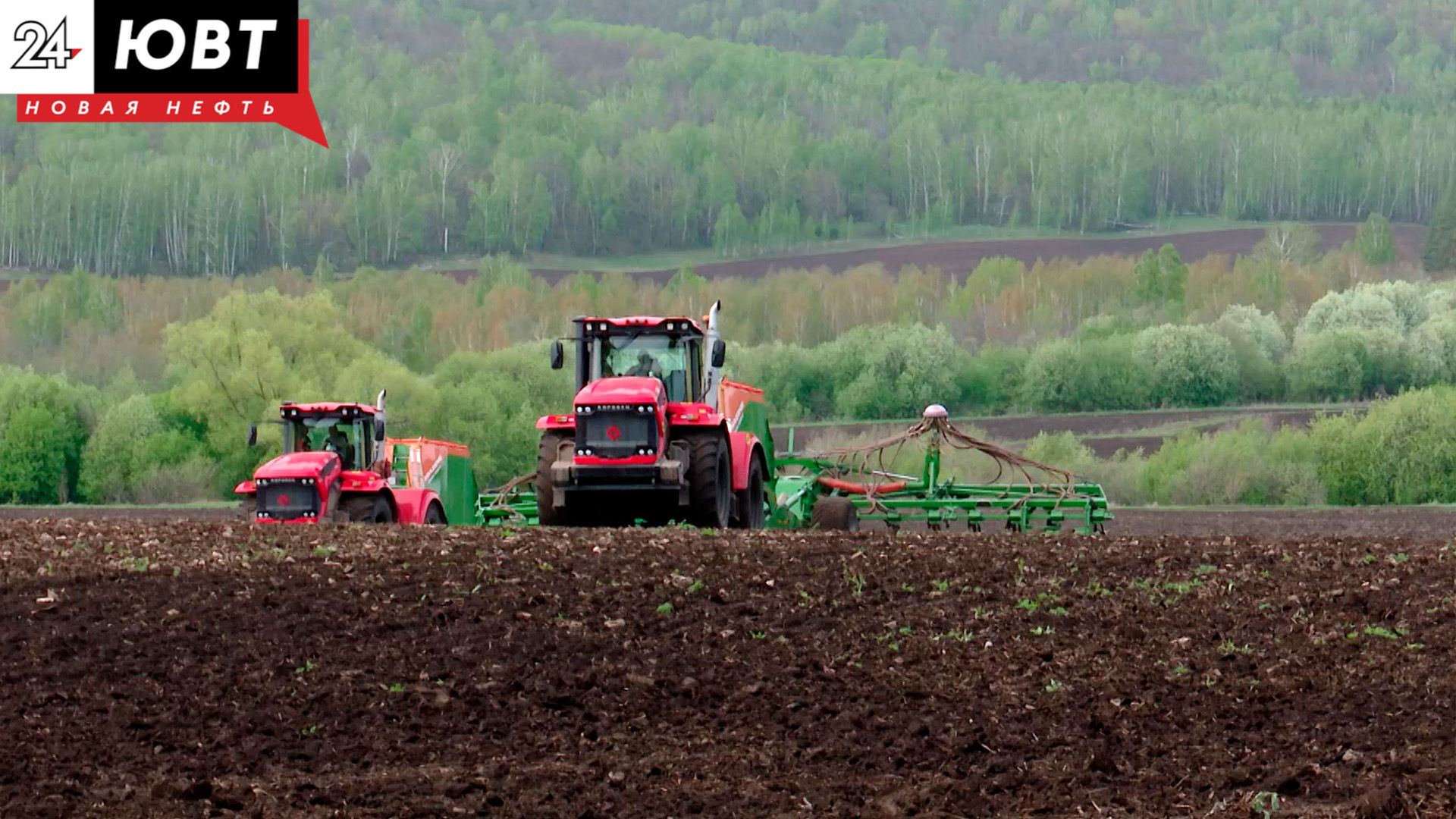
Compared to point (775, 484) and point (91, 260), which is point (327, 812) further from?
point (91, 260)

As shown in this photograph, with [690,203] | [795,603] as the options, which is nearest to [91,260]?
[690,203]

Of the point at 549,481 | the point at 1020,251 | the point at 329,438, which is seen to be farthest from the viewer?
the point at 1020,251

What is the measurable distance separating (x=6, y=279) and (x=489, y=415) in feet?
244

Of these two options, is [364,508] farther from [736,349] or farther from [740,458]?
[736,349]

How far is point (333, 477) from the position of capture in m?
24.2

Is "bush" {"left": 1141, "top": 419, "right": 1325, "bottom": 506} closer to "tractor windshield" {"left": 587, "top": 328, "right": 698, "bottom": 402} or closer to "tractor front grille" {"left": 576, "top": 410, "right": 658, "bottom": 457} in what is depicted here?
"tractor windshield" {"left": 587, "top": 328, "right": 698, "bottom": 402}

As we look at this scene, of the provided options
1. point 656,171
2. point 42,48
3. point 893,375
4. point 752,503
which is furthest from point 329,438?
point 656,171

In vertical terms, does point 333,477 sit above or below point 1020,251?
below

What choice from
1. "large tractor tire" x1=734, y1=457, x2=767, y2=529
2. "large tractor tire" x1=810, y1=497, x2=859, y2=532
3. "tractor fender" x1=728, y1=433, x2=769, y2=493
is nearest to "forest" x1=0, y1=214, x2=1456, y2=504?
"large tractor tire" x1=810, y1=497, x2=859, y2=532

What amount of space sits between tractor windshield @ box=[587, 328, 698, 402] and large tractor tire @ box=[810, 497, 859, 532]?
2.69 metres

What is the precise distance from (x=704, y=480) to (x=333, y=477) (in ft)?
18.9

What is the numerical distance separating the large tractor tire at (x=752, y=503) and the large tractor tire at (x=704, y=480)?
141 cm

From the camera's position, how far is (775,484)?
81.9ft

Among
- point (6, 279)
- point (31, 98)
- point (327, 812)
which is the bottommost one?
point (327, 812)
